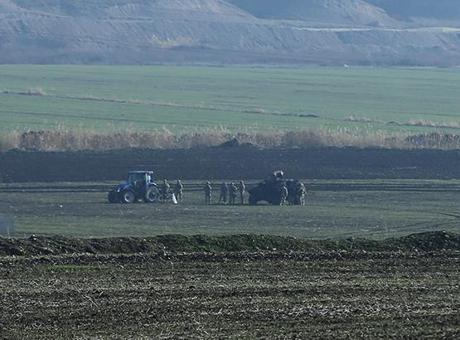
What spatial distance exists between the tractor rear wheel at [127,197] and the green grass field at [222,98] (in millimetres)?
24663

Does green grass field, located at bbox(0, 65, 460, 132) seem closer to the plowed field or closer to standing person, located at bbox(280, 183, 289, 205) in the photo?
standing person, located at bbox(280, 183, 289, 205)

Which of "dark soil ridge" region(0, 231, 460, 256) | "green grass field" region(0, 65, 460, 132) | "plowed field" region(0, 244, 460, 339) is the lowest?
"green grass field" region(0, 65, 460, 132)

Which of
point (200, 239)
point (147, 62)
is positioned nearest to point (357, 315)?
point (200, 239)

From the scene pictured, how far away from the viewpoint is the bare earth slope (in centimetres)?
15700

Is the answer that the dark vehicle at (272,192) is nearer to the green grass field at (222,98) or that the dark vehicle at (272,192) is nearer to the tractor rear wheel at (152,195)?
the tractor rear wheel at (152,195)

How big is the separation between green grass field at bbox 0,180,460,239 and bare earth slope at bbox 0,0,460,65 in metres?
105

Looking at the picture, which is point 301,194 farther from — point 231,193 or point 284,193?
point 231,193

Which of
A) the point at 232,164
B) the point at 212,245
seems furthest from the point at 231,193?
the point at 212,245

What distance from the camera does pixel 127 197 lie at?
4428 centimetres

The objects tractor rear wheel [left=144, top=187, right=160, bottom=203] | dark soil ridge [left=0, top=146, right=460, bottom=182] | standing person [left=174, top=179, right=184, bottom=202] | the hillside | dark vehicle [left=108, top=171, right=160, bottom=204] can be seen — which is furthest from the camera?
the hillside

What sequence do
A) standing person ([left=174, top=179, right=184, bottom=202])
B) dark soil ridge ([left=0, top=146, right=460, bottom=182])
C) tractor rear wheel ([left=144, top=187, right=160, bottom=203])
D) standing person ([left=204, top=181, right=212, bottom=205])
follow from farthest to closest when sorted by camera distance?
1. dark soil ridge ([left=0, top=146, right=460, bottom=182])
2. tractor rear wheel ([left=144, top=187, right=160, bottom=203])
3. standing person ([left=174, top=179, right=184, bottom=202])
4. standing person ([left=204, top=181, right=212, bottom=205])

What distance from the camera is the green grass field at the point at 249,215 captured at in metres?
36.3

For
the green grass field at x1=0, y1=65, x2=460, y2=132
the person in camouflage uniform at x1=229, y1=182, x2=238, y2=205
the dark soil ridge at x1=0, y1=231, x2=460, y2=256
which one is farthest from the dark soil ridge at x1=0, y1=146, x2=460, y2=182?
the dark soil ridge at x1=0, y1=231, x2=460, y2=256

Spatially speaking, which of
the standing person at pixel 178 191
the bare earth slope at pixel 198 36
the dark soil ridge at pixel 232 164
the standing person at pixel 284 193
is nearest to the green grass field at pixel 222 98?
the bare earth slope at pixel 198 36
